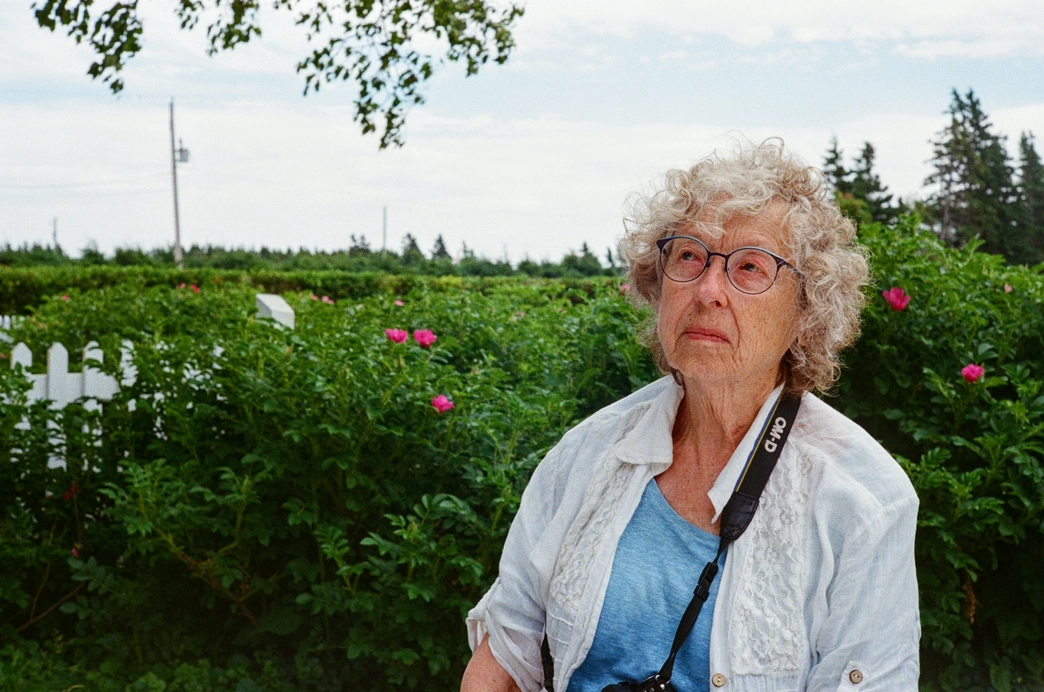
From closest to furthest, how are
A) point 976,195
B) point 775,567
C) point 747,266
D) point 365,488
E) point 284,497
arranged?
point 775,567
point 747,266
point 365,488
point 284,497
point 976,195

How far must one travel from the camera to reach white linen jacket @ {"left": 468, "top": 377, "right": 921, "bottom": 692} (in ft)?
5.55

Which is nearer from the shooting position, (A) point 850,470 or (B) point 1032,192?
(A) point 850,470

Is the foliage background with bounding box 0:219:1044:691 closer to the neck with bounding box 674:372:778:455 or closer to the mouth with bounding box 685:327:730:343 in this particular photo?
the neck with bounding box 674:372:778:455

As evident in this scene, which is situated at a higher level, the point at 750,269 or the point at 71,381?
the point at 750,269

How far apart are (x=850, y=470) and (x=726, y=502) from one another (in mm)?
224

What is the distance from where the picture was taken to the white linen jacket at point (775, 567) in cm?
169

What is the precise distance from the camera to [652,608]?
71.0 inches

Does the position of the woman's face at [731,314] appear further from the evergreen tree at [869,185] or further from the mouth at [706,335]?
the evergreen tree at [869,185]

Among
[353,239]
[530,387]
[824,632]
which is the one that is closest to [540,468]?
[824,632]

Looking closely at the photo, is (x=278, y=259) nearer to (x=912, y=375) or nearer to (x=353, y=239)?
(x=353, y=239)

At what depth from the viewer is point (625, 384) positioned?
4.05m

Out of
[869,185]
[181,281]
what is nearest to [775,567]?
[181,281]

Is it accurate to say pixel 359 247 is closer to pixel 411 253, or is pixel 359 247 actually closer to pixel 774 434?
pixel 411 253

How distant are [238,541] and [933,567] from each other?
90.8 inches
